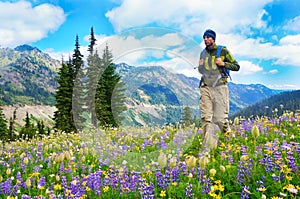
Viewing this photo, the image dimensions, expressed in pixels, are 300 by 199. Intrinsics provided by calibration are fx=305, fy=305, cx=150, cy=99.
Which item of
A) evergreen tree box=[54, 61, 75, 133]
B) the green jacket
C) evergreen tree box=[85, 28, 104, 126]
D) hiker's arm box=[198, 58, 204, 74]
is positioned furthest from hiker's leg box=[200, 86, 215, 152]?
evergreen tree box=[54, 61, 75, 133]

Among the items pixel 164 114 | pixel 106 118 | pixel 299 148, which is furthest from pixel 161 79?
pixel 106 118

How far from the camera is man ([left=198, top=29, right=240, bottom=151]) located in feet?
26.8

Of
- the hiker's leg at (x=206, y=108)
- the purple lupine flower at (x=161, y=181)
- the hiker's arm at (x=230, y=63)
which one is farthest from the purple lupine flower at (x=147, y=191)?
the hiker's arm at (x=230, y=63)

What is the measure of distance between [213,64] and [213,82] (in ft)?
1.84

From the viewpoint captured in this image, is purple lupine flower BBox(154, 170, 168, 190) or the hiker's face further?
the hiker's face

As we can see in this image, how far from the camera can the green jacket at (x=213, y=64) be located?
8172mm

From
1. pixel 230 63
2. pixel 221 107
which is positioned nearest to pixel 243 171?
pixel 230 63

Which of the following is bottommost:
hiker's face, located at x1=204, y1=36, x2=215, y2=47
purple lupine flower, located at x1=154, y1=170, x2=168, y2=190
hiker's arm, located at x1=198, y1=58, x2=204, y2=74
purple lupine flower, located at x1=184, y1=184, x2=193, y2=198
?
purple lupine flower, located at x1=184, y1=184, x2=193, y2=198

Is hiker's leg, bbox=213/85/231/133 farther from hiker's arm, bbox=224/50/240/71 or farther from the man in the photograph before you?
hiker's arm, bbox=224/50/240/71

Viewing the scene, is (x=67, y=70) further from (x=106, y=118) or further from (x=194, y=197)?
(x=194, y=197)

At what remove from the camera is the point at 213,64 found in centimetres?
819

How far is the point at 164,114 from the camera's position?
9578 millimetres

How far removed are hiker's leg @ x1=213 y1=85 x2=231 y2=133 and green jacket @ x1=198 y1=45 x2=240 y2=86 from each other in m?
0.37

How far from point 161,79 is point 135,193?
3907mm
